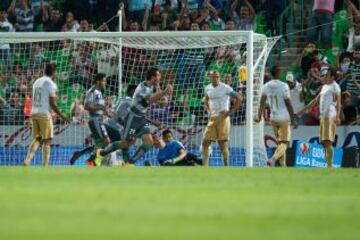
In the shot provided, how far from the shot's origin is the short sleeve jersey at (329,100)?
78.7ft

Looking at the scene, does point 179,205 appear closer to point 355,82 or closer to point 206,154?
point 206,154

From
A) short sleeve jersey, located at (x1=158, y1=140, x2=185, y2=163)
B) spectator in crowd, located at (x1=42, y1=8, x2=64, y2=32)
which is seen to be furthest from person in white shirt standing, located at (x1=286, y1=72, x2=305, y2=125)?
spectator in crowd, located at (x1=42, y1=8, x2=64, y2=32)

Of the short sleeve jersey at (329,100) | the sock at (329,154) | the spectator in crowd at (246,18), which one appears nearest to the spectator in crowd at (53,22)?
the spectator in crowd at (246,18)

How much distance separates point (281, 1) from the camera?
31.7m

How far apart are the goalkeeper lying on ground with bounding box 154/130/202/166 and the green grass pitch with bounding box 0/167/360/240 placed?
6919mm

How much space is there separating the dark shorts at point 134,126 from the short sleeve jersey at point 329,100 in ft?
11.9

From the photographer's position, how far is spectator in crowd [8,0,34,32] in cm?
3331

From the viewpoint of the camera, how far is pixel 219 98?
25.1 m

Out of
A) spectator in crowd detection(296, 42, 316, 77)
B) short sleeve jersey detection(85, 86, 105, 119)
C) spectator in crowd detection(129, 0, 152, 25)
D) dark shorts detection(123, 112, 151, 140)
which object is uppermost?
spectator in crowd detection(129, 0, 152, 25)

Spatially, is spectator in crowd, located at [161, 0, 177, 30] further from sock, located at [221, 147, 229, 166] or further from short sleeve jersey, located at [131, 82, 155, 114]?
sock, located at [221, 147, 229, 166]

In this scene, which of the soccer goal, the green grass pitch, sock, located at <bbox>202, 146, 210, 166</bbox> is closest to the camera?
the green grass pitch

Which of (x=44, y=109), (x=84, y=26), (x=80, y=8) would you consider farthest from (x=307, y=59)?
(x=44, y=109)

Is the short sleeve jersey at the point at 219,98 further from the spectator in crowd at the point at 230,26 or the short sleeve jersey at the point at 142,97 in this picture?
the spectator in crowd at the point at 230,26

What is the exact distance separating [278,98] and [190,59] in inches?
172
